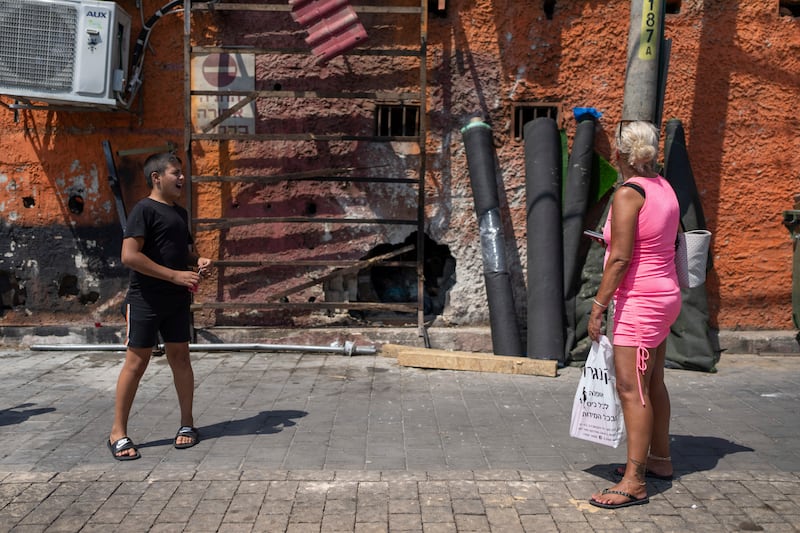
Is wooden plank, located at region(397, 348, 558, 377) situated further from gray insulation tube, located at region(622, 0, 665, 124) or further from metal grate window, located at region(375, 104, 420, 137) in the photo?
gray insulation tube, located at region(622, 0, 665, 124)

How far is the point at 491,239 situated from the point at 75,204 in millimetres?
4138

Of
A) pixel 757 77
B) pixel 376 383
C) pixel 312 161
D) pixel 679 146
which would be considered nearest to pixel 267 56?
pixel 312 161

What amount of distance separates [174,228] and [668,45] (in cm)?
498

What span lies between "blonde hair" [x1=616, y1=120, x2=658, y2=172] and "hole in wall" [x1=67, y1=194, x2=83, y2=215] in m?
5.64

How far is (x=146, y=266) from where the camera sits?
443 cm

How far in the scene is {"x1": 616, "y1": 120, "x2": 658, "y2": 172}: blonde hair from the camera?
3955 millimetres

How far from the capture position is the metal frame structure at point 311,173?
7.26 m

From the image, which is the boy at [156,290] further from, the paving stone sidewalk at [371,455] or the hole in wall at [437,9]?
the hole in wall at [437,9]

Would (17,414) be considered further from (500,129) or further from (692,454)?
(500,129)

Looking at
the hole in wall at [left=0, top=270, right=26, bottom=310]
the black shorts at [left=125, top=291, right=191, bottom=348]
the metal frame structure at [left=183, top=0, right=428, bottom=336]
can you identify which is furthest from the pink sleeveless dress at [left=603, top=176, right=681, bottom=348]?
the hole in wall at [left=0, top=270, right=26, bottom=310]

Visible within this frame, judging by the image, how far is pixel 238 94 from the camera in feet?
24.0

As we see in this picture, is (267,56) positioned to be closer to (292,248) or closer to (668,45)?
(292,248)

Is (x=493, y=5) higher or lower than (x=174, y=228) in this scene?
higher

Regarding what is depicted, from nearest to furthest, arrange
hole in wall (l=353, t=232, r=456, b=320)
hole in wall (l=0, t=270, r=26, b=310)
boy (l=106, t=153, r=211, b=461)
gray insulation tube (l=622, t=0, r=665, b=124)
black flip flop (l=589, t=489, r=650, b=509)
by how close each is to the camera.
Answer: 1. black flip flop (l=589, t=489, r=650, b=509)
2. boy (l=106, t=153, r=211, b=461)
3. gray insulation tube (l=622, t=0, r=665, b=124)
4. hole in wall (l=0, t=270, r=26, b=310)
5. hole in wall (l=353, t=232, r=456, b=320)
